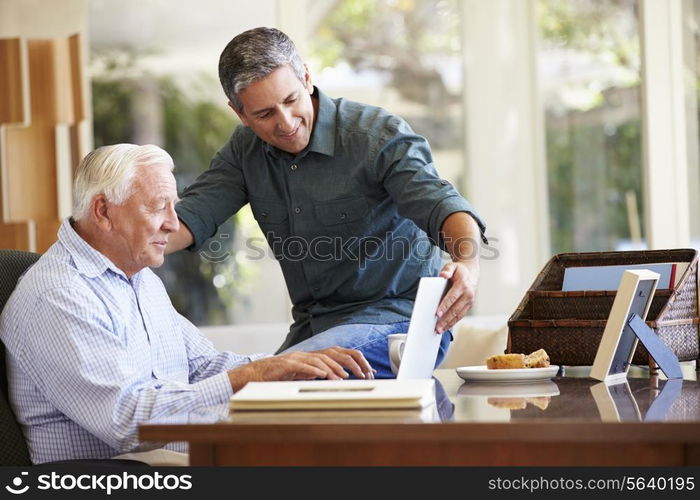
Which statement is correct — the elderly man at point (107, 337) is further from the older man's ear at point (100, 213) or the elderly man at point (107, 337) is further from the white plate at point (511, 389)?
the white plate at point (511, 389)

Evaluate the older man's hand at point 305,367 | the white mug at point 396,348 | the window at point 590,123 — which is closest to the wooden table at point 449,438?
the older man's hand at point 305,367

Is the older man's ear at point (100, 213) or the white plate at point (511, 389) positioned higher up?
the older man's ear at point (100, 213)

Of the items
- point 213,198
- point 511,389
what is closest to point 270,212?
point 213,198

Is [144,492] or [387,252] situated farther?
[387,252]

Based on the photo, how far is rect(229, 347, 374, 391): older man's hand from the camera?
184 centimetres

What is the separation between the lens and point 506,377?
197 cm

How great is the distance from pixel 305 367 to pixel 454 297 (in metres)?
0.33

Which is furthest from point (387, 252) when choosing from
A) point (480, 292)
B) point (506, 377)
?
point (480, 292)

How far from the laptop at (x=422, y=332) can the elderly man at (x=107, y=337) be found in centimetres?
9

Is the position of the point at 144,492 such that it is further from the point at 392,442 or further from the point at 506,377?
the point at 506,377

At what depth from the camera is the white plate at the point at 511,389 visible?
1.76 metres

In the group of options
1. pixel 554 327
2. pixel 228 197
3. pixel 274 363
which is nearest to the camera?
pixel 274 363

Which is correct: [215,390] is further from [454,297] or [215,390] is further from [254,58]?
[254,58]

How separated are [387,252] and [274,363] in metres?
0.80
